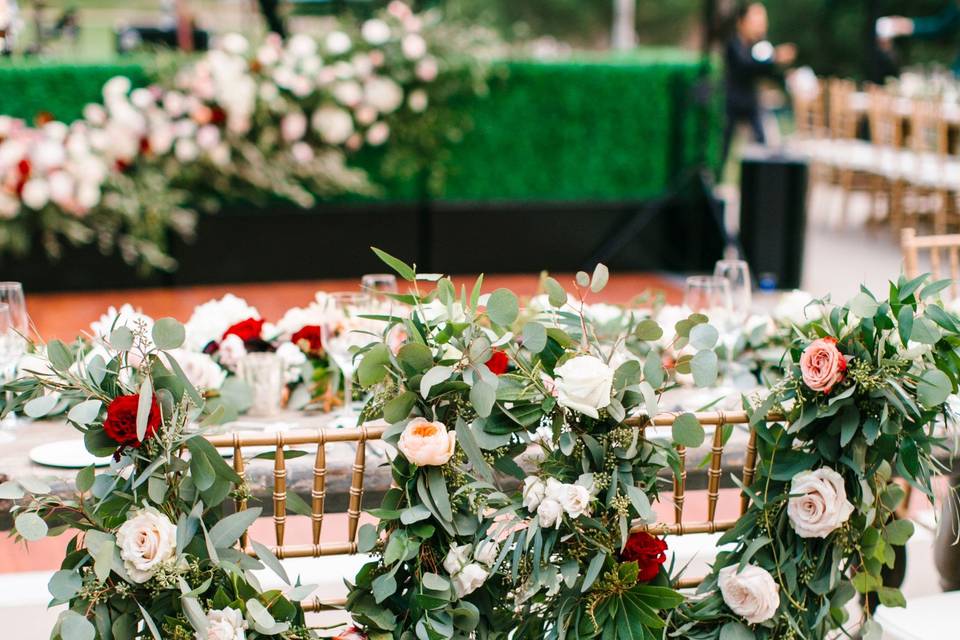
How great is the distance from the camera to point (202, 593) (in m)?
1.44

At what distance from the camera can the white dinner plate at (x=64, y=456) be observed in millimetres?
1914

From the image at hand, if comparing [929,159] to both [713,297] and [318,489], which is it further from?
[318,489]

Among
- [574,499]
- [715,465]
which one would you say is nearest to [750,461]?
[715,465]

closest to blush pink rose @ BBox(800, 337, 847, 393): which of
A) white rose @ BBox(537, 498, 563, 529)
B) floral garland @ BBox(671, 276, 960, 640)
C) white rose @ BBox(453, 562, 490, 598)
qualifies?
floral garland @ BBox(671, 276, 960, 640)

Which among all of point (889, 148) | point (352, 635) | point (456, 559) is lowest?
point (352, 635)

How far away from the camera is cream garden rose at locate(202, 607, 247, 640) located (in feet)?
4.62

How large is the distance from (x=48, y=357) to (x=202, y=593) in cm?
33

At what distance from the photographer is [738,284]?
252cm

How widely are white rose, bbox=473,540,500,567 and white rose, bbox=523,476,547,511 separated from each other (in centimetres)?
6

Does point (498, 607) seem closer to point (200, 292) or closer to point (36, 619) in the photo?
point (36, 619)

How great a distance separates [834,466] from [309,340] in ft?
3.46

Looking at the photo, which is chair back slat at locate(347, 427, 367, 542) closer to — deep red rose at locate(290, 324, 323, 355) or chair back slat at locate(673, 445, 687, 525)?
chair back slat at locate(673, 445, 687, 525)

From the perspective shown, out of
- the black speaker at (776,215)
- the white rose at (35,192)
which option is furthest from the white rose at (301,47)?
the black speaker at (776,215)

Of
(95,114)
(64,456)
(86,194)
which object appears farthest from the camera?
(95,114)
